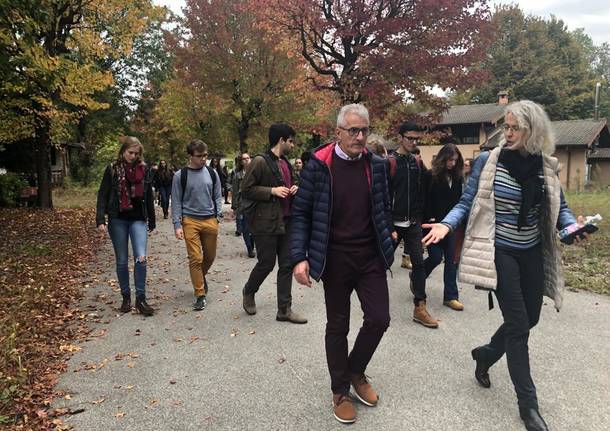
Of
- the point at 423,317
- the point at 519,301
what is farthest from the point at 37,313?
the point at 519,301

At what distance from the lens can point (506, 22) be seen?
45844mm

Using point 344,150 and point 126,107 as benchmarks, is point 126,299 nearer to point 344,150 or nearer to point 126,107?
point 344,150

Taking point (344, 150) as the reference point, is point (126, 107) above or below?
above

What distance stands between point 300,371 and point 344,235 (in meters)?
1.42

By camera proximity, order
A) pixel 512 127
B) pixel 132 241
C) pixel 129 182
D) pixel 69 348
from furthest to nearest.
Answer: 1. pixel 132 241
2. pixel 129 182
3. pixel 69 348
4. pixel 512 127

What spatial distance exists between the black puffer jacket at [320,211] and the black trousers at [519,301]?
2.47ft

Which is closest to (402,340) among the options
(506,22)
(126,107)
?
(126,107)

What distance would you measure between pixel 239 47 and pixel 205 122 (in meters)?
4.81

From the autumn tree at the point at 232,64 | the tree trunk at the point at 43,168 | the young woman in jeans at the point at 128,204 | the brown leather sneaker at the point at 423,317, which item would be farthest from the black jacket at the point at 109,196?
the autumn tree at the point at 232,64

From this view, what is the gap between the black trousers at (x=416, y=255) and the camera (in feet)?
16.7

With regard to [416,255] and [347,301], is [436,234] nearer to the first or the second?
[347,301]

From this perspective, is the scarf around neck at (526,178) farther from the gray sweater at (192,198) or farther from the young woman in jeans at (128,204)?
the young woman in jeans at (128,204)

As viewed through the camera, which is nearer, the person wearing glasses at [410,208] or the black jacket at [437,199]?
the person wearing glasses at [410,208]

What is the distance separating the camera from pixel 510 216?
3.10 m
